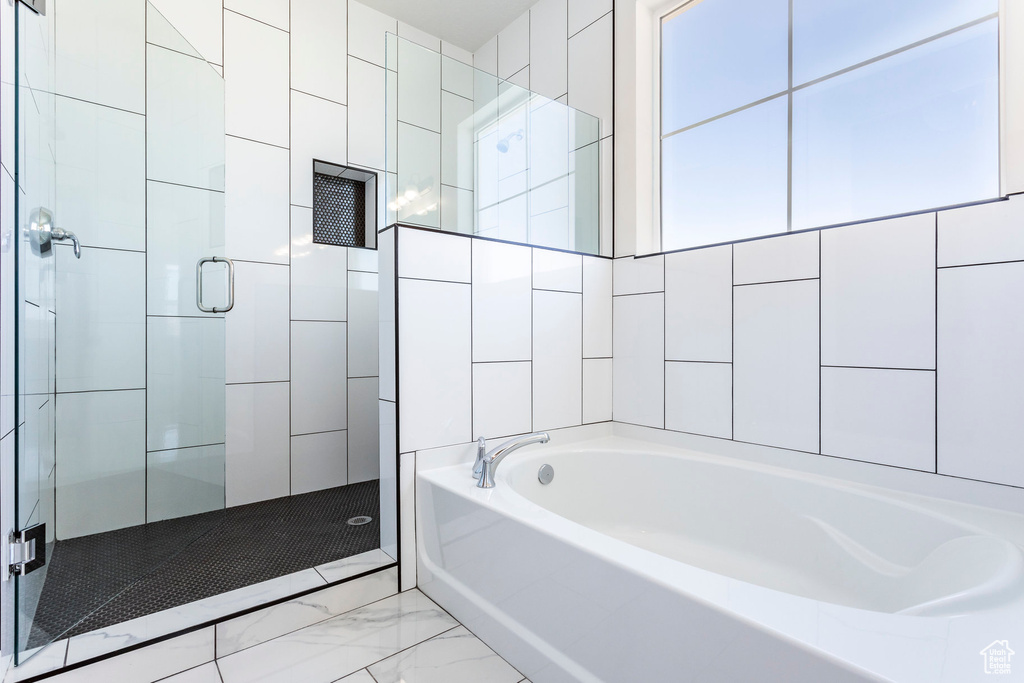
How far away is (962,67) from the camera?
1.40 metres

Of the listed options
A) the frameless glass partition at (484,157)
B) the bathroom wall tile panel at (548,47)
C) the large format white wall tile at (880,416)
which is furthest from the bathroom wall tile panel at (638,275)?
the bathroom wall tile panel at (548,47)

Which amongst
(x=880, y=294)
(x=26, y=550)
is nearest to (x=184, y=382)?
(x=26, y=550)

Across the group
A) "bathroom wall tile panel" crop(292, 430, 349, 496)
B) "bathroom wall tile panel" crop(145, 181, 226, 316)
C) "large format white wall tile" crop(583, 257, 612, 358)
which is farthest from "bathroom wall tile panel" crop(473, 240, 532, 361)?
"bathroom wall tile panel" crop(292, 430, 349, 496)

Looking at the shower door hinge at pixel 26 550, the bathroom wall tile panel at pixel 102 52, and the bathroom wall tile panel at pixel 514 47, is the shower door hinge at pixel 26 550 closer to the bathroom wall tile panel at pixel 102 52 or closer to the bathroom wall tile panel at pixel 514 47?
the bathroom wall tile panel at pixel 102 52

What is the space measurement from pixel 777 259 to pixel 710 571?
1018mm

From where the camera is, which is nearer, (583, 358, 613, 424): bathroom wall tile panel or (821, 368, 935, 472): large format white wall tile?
(821, 368, 935, 472): large format white wall tile

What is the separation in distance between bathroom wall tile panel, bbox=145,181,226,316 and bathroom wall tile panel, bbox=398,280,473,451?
74cm

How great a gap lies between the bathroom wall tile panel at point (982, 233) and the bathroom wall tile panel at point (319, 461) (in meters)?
2.51

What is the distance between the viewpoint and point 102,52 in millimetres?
1396

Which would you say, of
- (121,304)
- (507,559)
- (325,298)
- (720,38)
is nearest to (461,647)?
(507,559)

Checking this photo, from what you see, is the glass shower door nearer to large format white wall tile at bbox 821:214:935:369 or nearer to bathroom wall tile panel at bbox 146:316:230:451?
bathroom wall tile panel at bbox 146:316:230:451

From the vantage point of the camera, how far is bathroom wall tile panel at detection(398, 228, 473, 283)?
165 cm

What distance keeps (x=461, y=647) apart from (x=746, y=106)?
2.08 metres

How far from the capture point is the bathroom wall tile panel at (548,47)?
2.51 meters
